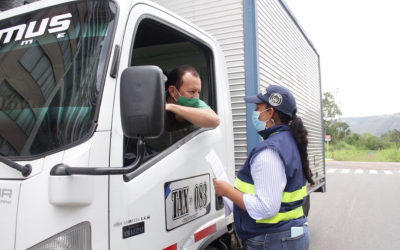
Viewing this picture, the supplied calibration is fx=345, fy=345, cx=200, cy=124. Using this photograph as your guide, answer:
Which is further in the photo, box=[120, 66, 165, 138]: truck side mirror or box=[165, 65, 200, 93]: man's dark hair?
box=[165, 65, 200, 93]: man's dark hair

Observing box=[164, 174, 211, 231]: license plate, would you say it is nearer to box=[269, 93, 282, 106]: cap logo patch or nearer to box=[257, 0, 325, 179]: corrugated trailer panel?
box=[269, 93, 282, 106]: cap logo patch

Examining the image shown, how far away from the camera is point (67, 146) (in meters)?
1.53

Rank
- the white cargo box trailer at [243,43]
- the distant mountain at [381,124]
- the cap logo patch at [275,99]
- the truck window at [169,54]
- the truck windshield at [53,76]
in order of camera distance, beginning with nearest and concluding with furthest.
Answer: the truck windshield at [53,76], the cap logo patch at [275,99], the truck window at [169,54], the white cargo box trailer at [243,43], the distant mountain at [381,124]

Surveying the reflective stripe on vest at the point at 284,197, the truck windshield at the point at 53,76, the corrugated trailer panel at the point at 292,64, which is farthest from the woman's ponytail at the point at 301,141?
the truck windshield at the point at 53,76

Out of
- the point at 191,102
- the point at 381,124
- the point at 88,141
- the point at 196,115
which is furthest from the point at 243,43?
the point at 381,124

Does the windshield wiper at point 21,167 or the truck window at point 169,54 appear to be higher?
the truck window at point 169,54

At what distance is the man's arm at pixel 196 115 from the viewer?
2.04 metres

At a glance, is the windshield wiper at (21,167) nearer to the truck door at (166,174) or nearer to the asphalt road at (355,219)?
the truck door at (166,174)

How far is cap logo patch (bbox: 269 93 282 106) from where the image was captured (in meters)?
2.18

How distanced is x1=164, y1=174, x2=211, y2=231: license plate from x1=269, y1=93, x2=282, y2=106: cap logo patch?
686 mm

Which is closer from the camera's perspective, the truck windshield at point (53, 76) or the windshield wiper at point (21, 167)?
the windshield wiper at point (21, 167)

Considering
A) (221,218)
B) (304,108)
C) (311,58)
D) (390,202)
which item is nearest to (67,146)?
(221,218)

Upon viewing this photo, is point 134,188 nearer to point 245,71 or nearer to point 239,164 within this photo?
point 239,164

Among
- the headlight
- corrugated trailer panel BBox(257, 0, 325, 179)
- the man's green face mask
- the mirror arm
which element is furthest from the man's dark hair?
the headlight
